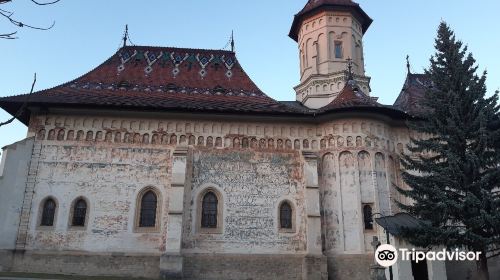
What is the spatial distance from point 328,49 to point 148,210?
42.1ft

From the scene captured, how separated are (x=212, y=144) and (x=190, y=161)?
1.22m

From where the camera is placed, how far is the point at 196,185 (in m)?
17.8

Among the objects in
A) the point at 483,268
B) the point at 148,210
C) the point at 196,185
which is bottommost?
the point at 483,268

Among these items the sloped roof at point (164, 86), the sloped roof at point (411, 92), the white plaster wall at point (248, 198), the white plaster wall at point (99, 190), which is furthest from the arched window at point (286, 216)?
the sloped roof at point (411, 92)

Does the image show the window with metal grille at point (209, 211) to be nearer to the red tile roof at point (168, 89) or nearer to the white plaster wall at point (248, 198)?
the white plaster wall at point (248, 198)

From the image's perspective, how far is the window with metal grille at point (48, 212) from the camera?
1683 centimetres

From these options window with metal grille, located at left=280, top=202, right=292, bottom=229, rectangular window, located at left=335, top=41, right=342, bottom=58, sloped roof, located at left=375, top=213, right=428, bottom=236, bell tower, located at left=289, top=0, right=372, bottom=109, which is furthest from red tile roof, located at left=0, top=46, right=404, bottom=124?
sloped roof, located at left=375, top=213, right=428, bottom=236

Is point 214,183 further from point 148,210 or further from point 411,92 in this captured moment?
point 411,92

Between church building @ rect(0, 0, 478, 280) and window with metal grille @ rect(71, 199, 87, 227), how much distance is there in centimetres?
5

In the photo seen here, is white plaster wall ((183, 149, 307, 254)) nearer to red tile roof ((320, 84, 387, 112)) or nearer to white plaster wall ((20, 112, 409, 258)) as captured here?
white plaster wall ((20, 112, 409, 258))

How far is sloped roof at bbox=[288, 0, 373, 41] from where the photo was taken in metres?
23.5

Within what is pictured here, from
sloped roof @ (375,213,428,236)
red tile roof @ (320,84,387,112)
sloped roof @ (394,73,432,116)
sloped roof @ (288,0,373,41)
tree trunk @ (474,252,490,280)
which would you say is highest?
sloped roof @ (288,0,373,41)

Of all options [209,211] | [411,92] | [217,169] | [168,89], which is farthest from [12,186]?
[411,92]

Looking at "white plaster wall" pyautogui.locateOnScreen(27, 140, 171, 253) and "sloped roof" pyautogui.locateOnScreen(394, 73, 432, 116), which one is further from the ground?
"sloped roof" pyautogui.locateOnScreen(394, 73, 432, 116)
